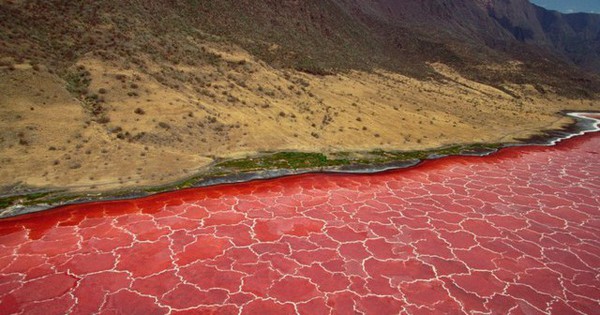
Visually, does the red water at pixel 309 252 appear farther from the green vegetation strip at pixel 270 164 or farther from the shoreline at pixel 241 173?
the green vegetation strip at pixel 270 164

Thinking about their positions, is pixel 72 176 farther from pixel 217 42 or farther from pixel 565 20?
pixel 565 20

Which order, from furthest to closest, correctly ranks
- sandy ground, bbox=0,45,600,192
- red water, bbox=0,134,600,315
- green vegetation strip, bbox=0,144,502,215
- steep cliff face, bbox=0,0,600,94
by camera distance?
steep cliff face, bbox=0,0,600,94, sandy ground, bbox=0,45,600,192, green vegetation strip, bbox=0,144,502,215, red water, bbox=0,134,600,315

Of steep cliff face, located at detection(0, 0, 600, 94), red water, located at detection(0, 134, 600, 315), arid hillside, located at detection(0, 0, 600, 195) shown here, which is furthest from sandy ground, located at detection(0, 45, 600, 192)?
red water, located at detection(0, 134, 600, 315)

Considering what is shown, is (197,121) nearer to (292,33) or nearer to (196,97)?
(196,97)

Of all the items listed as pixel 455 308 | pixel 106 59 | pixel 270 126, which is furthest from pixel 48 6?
pixel 455 308

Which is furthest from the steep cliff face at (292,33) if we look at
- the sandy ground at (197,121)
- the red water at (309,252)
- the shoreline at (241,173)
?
the red water at (309,252)

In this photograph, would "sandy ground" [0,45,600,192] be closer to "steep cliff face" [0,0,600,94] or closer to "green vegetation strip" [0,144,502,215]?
"green vegetation strip" [0,144,502,215]

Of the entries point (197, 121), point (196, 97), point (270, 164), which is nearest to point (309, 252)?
point (270, 164)
